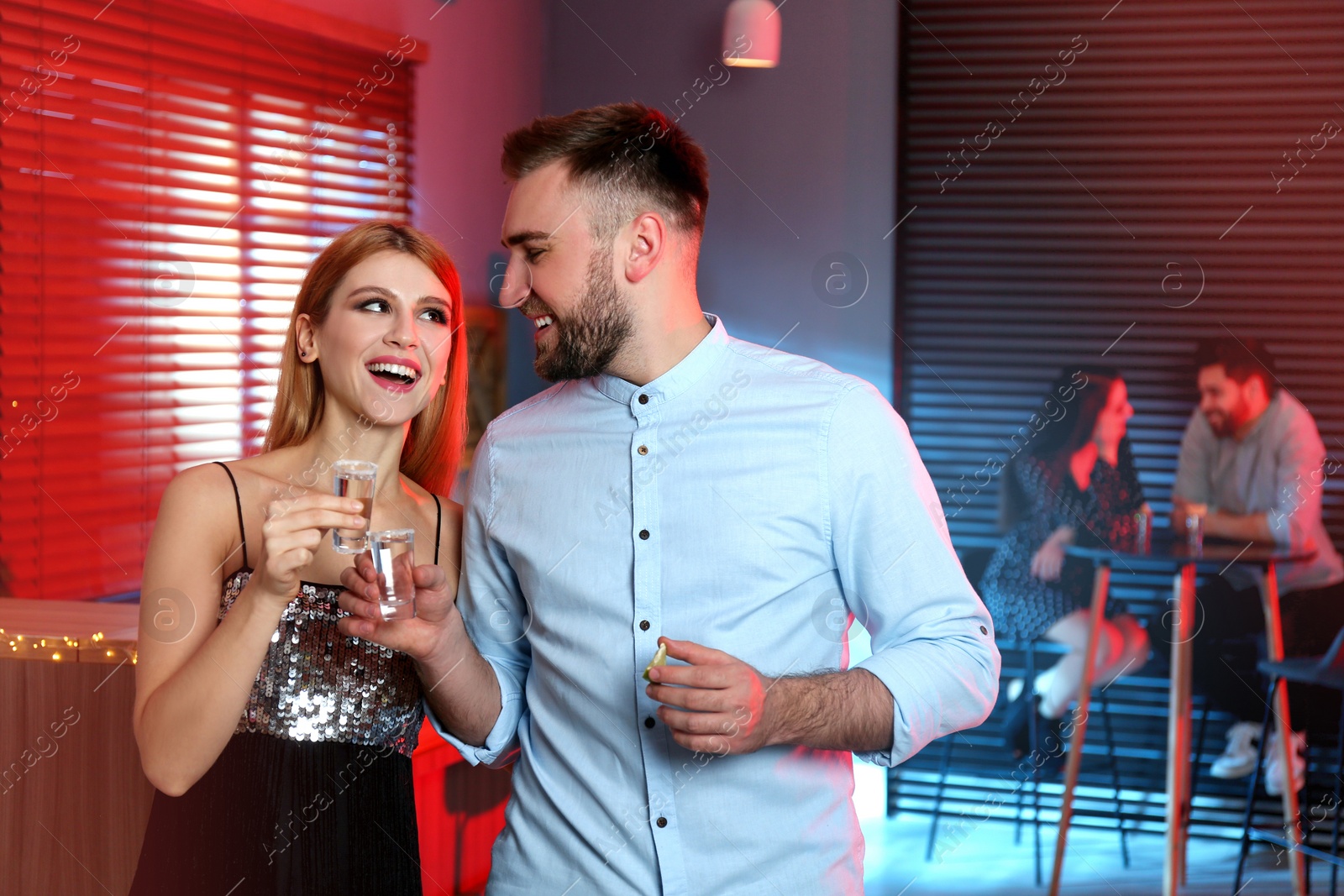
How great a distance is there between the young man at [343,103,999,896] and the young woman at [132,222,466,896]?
17 centimetres

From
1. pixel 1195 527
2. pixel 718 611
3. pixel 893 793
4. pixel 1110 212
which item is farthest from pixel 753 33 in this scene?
pixel 718 611

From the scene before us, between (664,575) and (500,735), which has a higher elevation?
(664,575)

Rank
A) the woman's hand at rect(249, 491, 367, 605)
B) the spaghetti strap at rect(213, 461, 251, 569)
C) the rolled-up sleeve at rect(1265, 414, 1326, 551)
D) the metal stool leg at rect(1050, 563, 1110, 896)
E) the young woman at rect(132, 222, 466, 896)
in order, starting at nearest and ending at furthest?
1. the woman's hand at rect(249, 491, 367, 605)
2. the young woman at rect(132, 222, 466, 896)
3. the spaghetti strap at rect(213, 461, 251, 569)
4. the metal stool leg at rect(1050, 563, 1110, 896)
5. the rolled-up sleeve at rect(1265, 414, 1326, 551)

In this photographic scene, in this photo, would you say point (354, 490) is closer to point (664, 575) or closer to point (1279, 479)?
point (664, 575)

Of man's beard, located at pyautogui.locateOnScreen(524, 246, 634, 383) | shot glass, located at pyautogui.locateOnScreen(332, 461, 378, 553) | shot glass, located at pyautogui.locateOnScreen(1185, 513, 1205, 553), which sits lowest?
shot glass, located at pyautogui.locateOnScreen(1185, 513, 1205, 553)

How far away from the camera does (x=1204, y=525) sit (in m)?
3.82

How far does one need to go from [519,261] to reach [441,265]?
9.1 inches

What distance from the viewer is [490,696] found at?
1450mm

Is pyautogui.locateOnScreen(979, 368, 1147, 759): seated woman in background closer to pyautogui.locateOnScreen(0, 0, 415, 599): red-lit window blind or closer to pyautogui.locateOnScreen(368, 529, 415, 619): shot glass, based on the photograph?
pyautogui.locateOnScreen(0, 0, 415, 599): red-lit window blind

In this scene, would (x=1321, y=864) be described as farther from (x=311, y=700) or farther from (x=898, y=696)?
(x=311, y=700)

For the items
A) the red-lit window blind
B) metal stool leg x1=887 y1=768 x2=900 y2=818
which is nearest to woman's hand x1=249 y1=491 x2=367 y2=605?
the red-lit window blind

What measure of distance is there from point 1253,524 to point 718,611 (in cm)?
305

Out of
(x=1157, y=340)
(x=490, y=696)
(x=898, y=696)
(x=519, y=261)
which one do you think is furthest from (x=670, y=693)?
(x=1157, y=340)

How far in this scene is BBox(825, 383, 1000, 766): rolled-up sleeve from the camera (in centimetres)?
128
